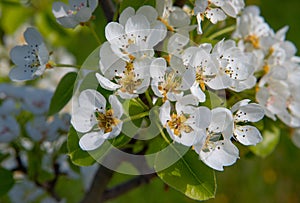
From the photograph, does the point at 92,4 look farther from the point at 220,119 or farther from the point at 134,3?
the point at 220,119

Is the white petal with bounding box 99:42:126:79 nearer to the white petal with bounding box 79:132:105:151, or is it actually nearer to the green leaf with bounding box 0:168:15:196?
the white petal with bounding box 79:132:105:151

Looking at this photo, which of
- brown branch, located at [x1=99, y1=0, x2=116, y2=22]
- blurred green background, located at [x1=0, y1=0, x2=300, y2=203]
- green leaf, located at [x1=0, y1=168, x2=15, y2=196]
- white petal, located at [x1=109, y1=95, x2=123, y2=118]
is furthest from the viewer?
blurred green background, located at [x1=0, y1=0, x2=300, y2=203]

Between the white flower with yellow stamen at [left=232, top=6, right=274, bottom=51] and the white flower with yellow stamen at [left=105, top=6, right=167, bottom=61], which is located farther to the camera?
the white flower with yellow stamen at [left=232, top=6, right=274, bottom=51]

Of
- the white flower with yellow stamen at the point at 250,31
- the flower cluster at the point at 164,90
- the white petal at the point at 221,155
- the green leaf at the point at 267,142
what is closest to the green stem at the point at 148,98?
the flower cluster at the point at 164,90

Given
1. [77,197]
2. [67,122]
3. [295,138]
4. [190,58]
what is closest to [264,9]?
[77,197]

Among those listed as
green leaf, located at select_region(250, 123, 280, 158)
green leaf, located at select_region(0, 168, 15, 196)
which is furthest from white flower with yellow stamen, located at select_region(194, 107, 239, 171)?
green leaf, located at select_region(0, 168, 15, 196)

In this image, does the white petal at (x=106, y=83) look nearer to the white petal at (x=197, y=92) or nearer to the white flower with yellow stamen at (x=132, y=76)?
the white flower with yellow stamen at (x=132, y=76)

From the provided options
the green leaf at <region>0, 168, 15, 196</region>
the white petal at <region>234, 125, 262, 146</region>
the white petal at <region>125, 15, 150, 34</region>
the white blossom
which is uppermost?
the white petal at <region>125, 15, 150, 34</region>

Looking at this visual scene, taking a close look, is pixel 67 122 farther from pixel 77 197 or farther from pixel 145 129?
pixel 77 197
